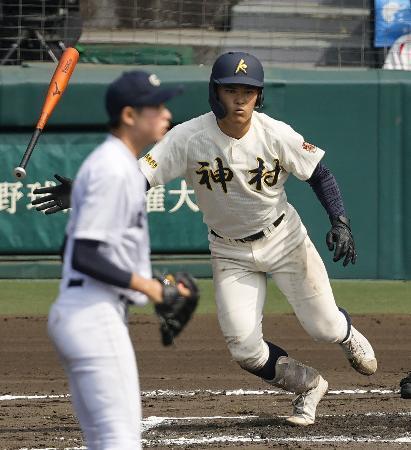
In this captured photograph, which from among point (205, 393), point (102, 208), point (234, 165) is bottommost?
point (205, 393)

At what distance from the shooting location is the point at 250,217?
613 cm

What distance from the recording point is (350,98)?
11.6 metres

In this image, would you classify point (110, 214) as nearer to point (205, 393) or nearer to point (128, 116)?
point (128, 116)

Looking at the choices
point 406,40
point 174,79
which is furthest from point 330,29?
point 174,79

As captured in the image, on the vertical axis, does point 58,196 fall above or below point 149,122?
below

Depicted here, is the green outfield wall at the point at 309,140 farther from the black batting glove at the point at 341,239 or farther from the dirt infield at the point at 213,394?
the black batting glove at the point at 341,239

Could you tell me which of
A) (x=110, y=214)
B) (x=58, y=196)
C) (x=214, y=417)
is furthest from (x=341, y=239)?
(x=110, y=214)

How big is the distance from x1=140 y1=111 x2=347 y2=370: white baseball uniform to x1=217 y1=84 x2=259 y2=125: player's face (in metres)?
0.14

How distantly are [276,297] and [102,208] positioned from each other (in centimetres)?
719

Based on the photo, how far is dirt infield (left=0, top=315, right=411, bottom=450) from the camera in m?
5.96

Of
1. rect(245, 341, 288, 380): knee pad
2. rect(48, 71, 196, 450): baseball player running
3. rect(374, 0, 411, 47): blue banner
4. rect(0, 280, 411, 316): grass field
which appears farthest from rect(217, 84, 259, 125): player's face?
rect(374, 0, 411, 47): blue banner

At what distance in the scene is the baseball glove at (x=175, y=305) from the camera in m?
4.02

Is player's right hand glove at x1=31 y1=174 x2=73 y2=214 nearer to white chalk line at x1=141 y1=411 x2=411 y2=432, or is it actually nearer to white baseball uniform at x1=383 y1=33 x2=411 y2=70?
white chalk line at x1=141 y1=411 x2=411 y2=432

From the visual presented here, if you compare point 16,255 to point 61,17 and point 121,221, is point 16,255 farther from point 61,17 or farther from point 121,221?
A: point 121,221
